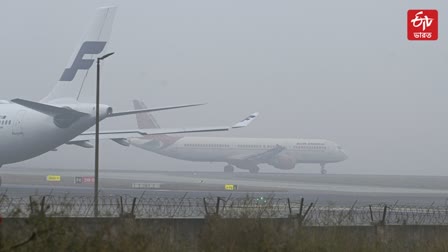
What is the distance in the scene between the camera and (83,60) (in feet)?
203

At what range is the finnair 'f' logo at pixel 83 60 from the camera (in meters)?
61.2

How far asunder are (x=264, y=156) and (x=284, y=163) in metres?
3.40

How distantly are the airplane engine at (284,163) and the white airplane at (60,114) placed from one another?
202 feet

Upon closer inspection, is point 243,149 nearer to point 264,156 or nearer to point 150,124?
point 264,156

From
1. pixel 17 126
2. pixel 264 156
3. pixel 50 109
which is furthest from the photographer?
pixel 264 156

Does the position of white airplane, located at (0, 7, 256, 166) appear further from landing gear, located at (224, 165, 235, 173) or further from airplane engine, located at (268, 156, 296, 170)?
landing gear, located at (224, 165, 235, 173)

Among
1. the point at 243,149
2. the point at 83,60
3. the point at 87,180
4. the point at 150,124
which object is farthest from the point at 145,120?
the point at 83,60

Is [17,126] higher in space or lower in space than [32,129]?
higher

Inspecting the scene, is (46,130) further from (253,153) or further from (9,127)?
(253,153)

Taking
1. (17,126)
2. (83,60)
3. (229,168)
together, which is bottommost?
(229,168)

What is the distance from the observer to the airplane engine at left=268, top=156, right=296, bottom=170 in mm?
125188

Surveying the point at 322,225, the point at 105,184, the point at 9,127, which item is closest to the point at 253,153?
the point at 105,184

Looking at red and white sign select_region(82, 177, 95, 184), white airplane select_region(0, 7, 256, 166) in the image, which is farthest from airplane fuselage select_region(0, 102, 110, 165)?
red and white sign select_region(82, 177, 95, 184)

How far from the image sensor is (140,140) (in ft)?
407
